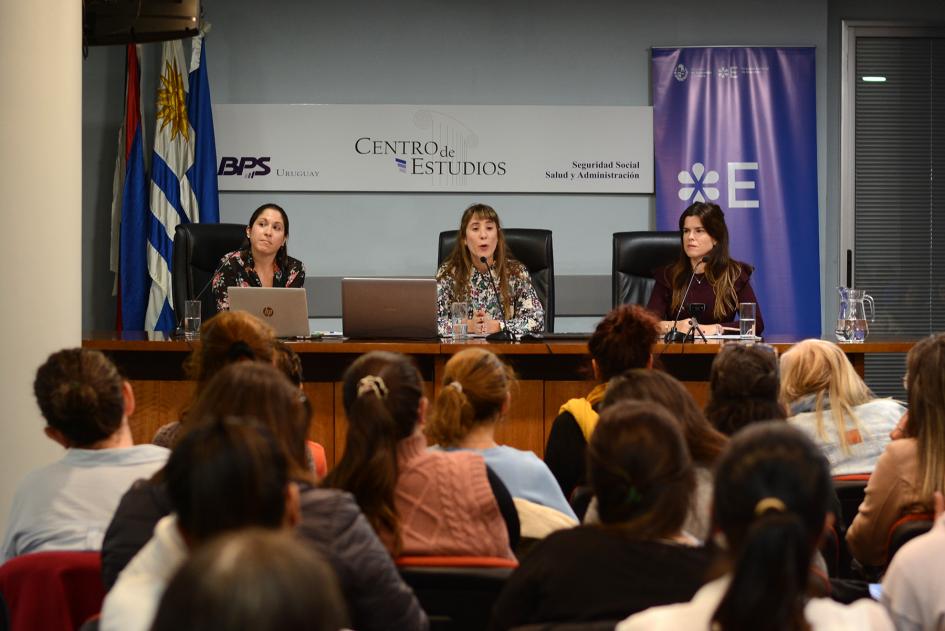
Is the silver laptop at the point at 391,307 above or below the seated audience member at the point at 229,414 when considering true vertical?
above

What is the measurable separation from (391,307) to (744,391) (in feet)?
7.16

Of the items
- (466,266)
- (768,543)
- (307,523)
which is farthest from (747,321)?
(768,543)

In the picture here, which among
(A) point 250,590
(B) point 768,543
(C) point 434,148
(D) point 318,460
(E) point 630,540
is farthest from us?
(C) point 434,148

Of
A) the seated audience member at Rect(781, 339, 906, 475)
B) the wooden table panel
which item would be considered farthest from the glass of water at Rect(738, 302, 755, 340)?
the seated audience member at Rect(781, 339, 906, 475)

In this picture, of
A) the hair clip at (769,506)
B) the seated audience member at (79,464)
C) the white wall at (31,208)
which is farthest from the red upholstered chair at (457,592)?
the white wall at (31,208)

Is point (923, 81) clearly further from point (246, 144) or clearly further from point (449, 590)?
point (449, 590)

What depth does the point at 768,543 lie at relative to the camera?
1.23m

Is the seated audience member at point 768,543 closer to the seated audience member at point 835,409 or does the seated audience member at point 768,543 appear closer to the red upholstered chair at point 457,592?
the red upholstered chair at point 457,592

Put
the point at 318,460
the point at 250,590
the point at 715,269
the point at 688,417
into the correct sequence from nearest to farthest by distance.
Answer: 1. the point at 250,590
2. the point at 688,417
3. the point at 318,460
4. the point at 715,269

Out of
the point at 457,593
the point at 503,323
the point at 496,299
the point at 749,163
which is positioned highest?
the point at 749,163

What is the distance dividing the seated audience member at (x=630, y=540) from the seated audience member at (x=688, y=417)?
0.53 meters

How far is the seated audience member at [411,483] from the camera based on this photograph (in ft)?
7.26

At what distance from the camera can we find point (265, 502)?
1.31 meters

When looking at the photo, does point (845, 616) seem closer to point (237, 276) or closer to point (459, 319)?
point (459, 319)
